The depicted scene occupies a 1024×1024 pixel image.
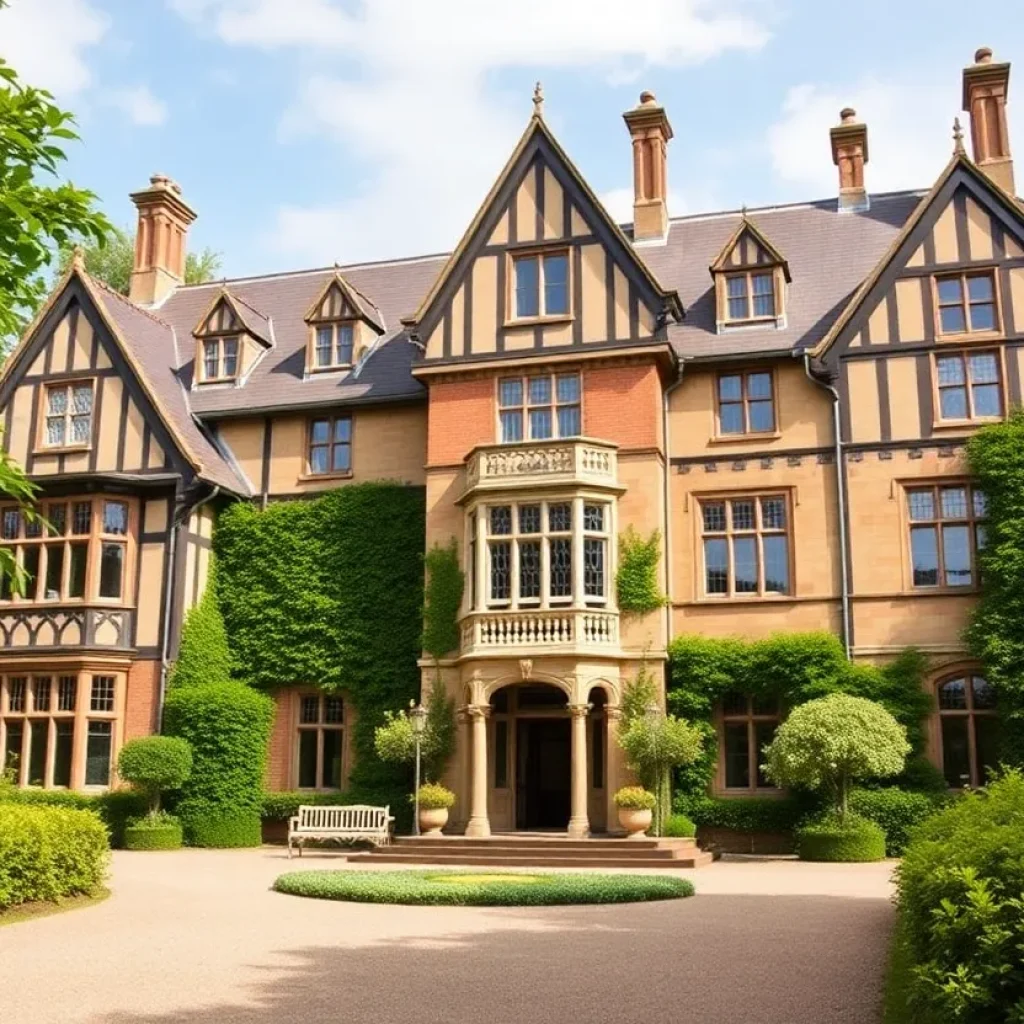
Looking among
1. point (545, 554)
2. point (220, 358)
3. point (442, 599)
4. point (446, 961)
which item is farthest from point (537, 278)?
point (446, 961)

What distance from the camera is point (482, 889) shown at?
50.8ft

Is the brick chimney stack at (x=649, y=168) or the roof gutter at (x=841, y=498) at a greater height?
the brick chimney stack at (x=649, y=168)

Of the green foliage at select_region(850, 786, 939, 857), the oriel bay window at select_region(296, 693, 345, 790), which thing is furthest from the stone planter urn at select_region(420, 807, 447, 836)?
the green foliage at select_region(850, 786, 939, 857)

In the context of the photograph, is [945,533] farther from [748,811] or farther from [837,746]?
[748,811]

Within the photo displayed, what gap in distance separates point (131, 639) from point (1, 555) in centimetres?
1691

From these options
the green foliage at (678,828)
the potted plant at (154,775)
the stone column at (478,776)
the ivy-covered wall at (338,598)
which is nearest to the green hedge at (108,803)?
the potted plant at (154,775)

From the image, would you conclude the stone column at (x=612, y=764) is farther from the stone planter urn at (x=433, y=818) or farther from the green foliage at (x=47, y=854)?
the green foliage at (x=47, y=854)

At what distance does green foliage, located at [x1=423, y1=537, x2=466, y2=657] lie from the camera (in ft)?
84.3

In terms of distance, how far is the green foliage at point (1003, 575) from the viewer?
74.5 ft

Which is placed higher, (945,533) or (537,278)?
(537,278)

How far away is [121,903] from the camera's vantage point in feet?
50.5

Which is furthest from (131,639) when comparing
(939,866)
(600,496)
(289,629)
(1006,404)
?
(939,866)

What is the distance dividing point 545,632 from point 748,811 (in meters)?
5.28

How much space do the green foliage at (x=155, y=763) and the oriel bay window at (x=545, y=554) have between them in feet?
22.9
